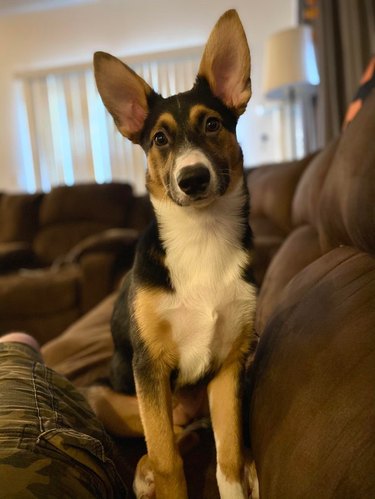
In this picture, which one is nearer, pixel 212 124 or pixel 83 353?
pixel 212 124

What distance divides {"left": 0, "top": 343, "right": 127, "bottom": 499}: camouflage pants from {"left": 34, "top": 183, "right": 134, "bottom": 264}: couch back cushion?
130 inches

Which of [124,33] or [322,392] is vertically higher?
[124,33]

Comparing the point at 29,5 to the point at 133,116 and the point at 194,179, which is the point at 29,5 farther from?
the point at 194,179

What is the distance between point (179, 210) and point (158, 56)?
4.84 meters

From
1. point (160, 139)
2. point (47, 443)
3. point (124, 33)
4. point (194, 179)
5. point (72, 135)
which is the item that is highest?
point (124, 33)

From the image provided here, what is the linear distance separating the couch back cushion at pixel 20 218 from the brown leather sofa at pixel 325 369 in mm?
3221

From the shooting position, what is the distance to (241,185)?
1.10 m

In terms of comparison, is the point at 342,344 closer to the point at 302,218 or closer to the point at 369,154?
the point at 369,154

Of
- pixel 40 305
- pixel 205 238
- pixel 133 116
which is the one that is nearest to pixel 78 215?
pixel 40 305

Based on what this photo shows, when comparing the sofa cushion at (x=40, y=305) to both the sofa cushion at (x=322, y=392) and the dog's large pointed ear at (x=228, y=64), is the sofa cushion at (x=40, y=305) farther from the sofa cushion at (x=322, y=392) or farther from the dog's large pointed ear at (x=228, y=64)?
the sofa cushion at (x=322, y=392)

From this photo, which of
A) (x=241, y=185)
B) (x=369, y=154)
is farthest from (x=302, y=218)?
(x=369, y=154)

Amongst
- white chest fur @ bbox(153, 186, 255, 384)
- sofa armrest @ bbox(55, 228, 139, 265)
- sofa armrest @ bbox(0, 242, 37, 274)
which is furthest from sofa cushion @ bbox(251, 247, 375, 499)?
sofa armrest @ bbox(0, 242, 37, 274)

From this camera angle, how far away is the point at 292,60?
3707 millimetres

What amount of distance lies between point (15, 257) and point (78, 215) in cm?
73
